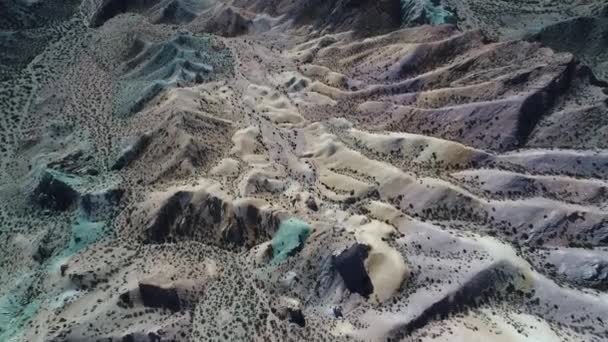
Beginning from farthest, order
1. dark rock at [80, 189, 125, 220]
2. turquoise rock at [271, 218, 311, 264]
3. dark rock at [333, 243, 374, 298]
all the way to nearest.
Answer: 1. dark rock at [80, 189, 125, 220]
2. turquoise rock at [271, 218, 311, 264]
3. dark rock at [333, 243, 374, 298]

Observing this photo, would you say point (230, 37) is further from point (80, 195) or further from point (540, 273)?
point (540, 273)

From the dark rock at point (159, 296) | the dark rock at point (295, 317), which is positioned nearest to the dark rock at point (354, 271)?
the dark rock at point (295, 317)

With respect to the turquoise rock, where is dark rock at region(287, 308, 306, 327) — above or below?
below

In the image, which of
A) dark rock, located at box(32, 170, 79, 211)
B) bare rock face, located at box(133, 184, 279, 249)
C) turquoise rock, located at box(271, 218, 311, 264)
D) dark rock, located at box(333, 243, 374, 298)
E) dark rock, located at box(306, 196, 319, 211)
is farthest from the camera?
dark rock, located at box(32, 170, 79, 211)

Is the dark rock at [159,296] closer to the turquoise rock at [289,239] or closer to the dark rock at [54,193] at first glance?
the turquoise rock at [289,239]

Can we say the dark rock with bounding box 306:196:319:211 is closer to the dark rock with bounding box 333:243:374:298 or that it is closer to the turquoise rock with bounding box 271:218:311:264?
the turquoise rock with bounding box 271:218:311:264

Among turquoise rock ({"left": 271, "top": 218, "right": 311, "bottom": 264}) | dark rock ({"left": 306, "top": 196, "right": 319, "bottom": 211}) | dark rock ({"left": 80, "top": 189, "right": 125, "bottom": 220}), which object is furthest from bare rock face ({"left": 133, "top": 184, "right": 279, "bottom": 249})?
dark rock ({"left": 80, "top": 189, "right": 125, "bottom": 220})

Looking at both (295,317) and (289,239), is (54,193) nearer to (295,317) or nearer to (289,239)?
(289,239)
